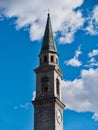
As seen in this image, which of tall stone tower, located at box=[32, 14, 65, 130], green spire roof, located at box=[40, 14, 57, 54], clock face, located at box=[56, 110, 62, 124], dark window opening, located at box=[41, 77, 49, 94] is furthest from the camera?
green spire roof, located at box=[40, 14, 57, 54]

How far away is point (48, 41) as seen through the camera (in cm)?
8031

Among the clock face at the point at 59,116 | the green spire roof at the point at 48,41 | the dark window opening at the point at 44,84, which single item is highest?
the green spire roof at the point at 48,41

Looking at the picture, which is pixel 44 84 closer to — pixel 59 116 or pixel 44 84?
pixel 44 84

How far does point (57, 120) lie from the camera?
73125 mm

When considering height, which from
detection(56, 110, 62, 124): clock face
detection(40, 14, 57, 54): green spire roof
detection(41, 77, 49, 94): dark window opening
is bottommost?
detection(56, 110, 62, 124): clock face

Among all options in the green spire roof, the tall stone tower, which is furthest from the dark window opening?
the green spire roof

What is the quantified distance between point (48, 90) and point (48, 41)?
360 inches

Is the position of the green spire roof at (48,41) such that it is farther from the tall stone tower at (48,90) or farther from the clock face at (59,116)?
the clock face at (59,116)

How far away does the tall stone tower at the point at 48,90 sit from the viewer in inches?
2857

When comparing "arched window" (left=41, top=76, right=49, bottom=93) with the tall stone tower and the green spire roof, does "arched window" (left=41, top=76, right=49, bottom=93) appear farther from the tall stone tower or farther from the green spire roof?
the green spire roof

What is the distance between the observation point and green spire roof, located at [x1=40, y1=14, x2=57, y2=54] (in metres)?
79.3

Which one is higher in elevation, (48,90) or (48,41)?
(48,41)

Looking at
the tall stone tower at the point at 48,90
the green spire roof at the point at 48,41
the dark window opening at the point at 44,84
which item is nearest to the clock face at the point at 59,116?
the tall stone tower at the point at 48,90

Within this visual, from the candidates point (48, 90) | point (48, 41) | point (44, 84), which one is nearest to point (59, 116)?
point (48, 90)
